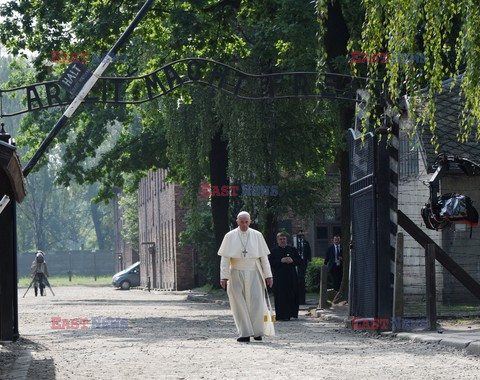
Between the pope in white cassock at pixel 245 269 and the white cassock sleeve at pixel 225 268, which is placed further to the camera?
the white cassock sleeve at pixel 225 268

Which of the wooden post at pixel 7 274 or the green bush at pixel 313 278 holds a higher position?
the wooden post at pixel 7 274

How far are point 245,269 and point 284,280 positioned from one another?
5.74m

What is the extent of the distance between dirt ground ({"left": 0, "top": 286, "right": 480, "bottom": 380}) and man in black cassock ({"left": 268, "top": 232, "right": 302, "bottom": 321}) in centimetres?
186

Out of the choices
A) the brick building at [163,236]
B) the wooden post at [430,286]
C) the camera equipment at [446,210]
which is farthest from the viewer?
the brick building at [163,236]

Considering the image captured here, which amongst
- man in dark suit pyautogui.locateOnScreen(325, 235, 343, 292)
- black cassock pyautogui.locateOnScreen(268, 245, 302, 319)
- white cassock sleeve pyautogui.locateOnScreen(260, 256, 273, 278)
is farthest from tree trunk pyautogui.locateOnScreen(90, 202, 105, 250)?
white cassock sleeve pyautogui.locateOnScreen(260, 256, 273, 278)

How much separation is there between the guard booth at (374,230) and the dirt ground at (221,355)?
606 millimetres

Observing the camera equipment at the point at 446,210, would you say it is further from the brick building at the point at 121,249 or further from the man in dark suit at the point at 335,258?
the brick building at the point at 121,249

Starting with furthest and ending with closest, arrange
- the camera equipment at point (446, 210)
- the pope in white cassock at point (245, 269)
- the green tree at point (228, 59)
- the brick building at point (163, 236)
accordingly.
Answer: the brick building at point (163, 236) → the green tree at point (228, 59) → the camera equipment at point (446, 210) → the pope in white cassock at point (245, 269)

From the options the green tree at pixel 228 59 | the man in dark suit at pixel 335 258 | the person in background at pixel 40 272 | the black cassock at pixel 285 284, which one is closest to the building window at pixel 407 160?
the green tree at pixel 228 59

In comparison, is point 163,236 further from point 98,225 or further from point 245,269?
point 98,225

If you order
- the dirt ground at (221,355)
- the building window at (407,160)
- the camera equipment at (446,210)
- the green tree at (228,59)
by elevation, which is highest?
the green tree at (228,59)

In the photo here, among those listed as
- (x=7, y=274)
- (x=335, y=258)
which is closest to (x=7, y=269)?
(x=7, y=274)

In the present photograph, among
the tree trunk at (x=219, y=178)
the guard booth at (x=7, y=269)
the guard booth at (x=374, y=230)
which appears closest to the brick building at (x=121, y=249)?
the tree trunk at (x=219, y=178)

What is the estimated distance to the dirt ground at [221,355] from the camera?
1231 centimetres
